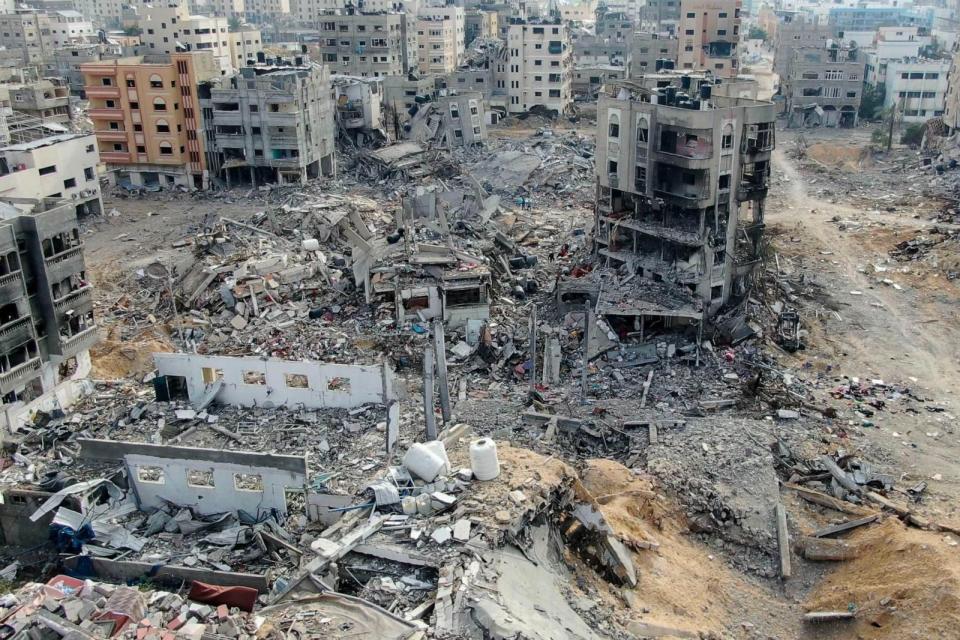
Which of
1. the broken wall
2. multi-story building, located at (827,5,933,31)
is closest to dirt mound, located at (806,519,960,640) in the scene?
the broken wall

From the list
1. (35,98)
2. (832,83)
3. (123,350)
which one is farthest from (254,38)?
(123,350)

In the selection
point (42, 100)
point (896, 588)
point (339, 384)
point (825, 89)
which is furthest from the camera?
point (825, 89)

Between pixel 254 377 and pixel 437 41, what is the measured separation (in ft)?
242

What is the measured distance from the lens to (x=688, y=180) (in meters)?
32.4

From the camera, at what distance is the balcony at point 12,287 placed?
79.9 ft

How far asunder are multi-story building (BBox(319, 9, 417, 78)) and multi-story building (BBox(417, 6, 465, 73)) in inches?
424

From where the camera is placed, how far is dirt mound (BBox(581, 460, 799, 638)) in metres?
17.8

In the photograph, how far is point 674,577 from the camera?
1884 cm

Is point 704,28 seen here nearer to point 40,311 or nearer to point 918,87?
point 918,87

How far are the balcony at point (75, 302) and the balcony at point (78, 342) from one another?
67 cm

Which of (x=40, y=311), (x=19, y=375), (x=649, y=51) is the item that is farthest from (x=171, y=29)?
(x=19, y=375)

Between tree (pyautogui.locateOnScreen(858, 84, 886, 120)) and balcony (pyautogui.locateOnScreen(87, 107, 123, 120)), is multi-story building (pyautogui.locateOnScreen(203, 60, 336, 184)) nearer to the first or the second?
balcony (pyautogui.locateOnScreen(87, 107, 123, 120))

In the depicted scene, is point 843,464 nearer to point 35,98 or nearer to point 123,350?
point 123,350

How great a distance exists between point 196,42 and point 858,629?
271 ft
